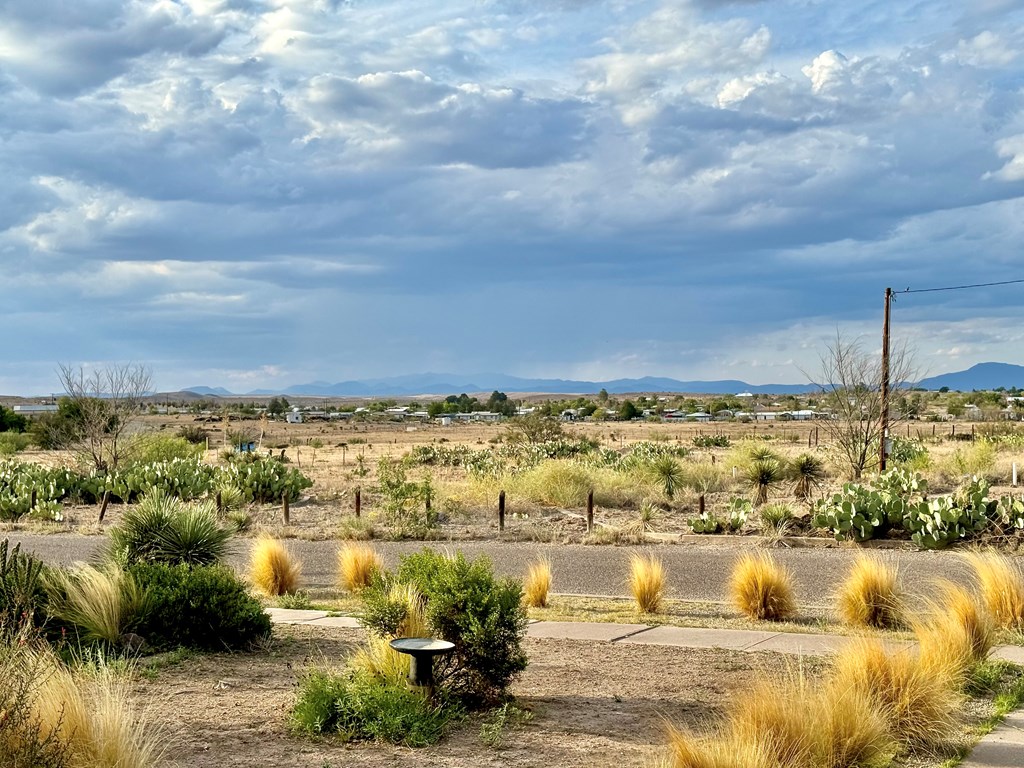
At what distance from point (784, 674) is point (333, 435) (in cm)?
7657

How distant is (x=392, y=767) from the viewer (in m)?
6.22

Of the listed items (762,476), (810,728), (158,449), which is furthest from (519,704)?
(158,449)

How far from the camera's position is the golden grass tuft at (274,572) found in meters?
13.8

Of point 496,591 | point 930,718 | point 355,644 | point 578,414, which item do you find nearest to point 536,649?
point 355,644

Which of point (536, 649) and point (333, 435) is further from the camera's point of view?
point (333, 435)

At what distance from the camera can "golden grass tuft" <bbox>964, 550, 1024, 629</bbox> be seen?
421 inches

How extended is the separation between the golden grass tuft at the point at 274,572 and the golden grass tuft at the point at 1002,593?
27.2 ft

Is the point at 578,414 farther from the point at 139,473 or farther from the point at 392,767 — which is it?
the point at 392,767

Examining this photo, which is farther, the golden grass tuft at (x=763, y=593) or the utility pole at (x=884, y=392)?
the utility pole at (x=884, y=392)

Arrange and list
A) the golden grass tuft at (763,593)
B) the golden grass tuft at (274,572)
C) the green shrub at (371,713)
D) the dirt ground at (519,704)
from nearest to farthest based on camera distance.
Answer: the dirt ground at (519,704) → the green shrub at (371,713) → the golden grass tuft at (763,593) → the golden grass tuft at (274,572)

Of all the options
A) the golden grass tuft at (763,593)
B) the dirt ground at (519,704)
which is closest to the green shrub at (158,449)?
the golden grass tuft at (763,593)

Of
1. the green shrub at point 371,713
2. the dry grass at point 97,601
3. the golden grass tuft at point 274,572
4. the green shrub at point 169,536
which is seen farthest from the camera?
the golden grass tuft at point 274,572

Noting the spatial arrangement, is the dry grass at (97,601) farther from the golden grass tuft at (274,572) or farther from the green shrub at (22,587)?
the golden grass tuft at (274,572)

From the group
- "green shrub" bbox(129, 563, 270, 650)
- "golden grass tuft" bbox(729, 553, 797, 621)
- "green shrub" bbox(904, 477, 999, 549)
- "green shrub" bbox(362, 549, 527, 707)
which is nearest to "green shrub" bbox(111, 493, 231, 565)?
"green shrub" bbox(129, 563, 270, 650)
